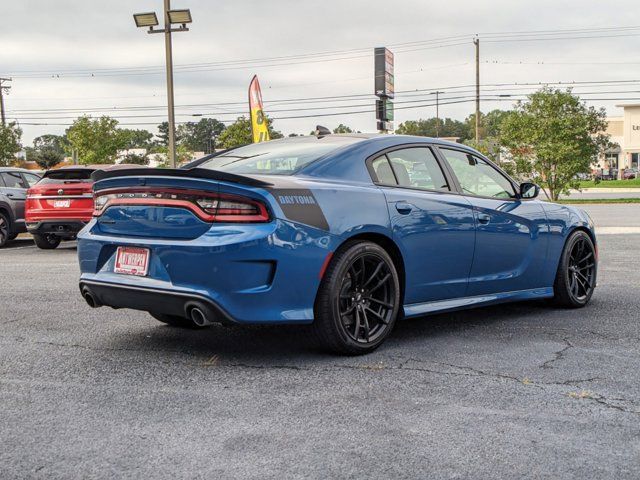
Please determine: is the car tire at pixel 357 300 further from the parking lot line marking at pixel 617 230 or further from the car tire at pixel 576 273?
the parking lot line marking at pixel 617 230

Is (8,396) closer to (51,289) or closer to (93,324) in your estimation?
(93,324)

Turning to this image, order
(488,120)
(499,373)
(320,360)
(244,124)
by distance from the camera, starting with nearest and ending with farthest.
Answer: (499,373)
(320,360)
(244,124)
(488,120)

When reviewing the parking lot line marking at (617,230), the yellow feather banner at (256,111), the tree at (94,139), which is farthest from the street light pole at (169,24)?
the tree at (94,139)

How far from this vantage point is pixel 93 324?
252 inches

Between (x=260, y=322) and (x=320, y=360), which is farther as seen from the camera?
(x=320, y=360)

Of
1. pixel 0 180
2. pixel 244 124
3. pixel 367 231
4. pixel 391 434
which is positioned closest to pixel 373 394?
pixel 391 434

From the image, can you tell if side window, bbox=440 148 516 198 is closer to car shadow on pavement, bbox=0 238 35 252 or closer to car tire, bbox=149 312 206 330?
car tire, bbox=149 312 206 330

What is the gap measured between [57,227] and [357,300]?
395 inches

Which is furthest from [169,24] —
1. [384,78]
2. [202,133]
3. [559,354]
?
[202,133]

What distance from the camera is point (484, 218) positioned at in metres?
6.07

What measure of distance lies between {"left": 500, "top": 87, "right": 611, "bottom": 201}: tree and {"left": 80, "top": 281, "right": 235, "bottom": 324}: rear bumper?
33.0m

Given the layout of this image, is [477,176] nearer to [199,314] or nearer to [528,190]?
[528,190]

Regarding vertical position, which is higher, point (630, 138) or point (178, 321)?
point (630, 138)

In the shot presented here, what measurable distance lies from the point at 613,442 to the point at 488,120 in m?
171
